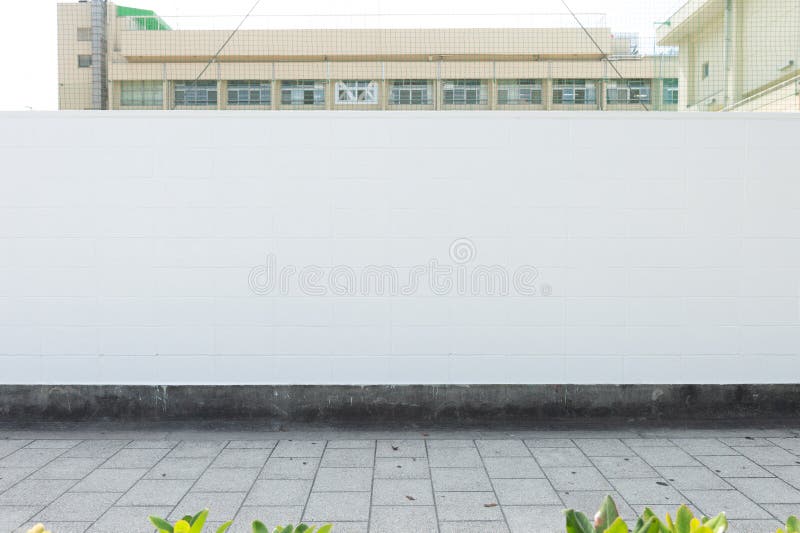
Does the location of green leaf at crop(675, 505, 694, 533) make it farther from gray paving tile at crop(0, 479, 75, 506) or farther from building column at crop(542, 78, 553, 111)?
building column at crop(542, 78, 553, 111)

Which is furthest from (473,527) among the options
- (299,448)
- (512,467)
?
(299,448)

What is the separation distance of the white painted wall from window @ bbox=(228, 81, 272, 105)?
2.75 m

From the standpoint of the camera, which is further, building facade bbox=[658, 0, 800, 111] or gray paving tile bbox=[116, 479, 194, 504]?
building facade bbox=[658, 0, 800, 111]

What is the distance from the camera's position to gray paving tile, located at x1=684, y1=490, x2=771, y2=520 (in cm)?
270

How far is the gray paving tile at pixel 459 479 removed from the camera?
9.86ft

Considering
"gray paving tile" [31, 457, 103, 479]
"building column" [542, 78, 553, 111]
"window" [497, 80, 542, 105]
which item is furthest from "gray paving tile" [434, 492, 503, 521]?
"window" [497, 80, 542, 105]

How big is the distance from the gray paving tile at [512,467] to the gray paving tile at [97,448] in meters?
2.19

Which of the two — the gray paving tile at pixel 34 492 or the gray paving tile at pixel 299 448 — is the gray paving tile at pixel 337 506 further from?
the gray paving tile at pixel 34 492

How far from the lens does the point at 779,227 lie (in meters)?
4.01

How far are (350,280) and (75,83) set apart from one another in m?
3.15

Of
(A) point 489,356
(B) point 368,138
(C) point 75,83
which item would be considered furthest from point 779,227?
(C) point 75,83

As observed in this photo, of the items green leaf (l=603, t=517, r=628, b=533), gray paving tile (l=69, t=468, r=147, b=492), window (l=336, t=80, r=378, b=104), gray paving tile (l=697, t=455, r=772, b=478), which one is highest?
window (l=336, t=80, r=378, b=104)

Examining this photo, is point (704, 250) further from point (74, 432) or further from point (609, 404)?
point (74, 432)

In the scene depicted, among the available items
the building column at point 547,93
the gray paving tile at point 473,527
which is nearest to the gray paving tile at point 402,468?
the gray paving tile at point 473,527
